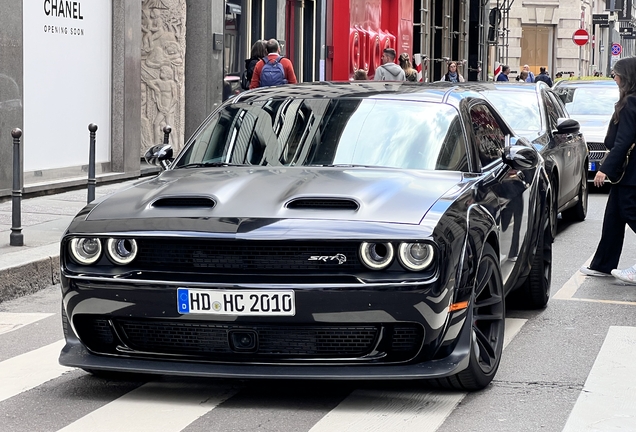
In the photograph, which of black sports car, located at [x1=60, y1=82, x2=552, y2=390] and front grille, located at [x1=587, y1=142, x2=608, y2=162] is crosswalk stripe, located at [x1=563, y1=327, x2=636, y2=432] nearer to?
black sports car, located at [x1=60, y1=82, x2=552, y2=390]

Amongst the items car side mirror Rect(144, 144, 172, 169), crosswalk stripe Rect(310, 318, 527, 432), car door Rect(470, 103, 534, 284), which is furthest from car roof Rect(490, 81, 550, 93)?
crosswalk stripe Rect(310, 318, 527, 432)

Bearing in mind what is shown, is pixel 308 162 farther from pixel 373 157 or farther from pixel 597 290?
pixel 597 290

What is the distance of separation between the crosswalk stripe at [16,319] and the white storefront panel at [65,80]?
6.13 meters

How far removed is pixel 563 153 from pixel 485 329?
6552 millimetres

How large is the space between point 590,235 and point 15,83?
6.24 metres

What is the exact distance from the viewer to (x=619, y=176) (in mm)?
8898

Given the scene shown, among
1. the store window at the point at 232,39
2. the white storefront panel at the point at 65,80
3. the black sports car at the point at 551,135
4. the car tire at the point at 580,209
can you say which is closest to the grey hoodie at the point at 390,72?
the store window at the point at 232,39

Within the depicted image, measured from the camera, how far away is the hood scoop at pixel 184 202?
17.4 feet

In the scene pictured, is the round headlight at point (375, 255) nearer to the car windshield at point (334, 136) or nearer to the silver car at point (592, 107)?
the car windshield at point (334, 136)

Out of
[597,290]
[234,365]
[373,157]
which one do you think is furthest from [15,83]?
[234,365]

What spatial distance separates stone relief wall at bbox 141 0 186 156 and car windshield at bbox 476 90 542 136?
659 centimetres

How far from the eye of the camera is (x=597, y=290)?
8.68m

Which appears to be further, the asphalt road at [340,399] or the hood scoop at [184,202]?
the hood scoop at [184,202]

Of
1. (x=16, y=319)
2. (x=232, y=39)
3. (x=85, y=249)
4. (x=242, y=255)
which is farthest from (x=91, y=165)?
(x=232, y=39)
